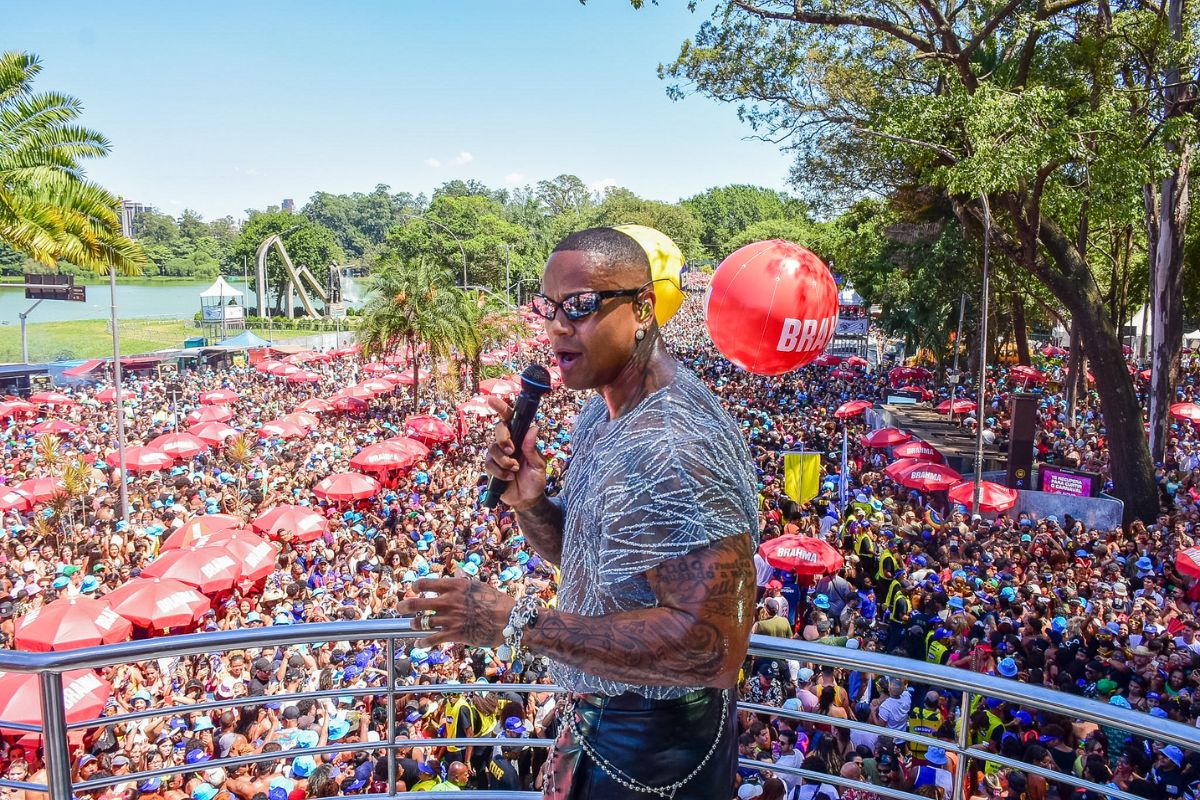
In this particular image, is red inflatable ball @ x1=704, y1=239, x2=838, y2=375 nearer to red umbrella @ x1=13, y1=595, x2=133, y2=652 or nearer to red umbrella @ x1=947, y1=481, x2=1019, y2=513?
red umbrella @ x1=13, y1=595, x2=133, y2=652

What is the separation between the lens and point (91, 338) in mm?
61938

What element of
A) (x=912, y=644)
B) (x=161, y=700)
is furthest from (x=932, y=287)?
(x=161, y=700)

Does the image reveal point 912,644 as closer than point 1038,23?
Yes

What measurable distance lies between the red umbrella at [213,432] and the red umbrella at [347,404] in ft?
14.4

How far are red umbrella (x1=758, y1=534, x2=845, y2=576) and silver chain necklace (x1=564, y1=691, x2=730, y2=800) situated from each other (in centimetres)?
741

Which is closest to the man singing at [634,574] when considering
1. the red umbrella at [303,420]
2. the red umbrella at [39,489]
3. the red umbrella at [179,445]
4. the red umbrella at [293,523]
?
the red umbrella at [293,523]

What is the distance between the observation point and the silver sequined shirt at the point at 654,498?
1423 millimetres

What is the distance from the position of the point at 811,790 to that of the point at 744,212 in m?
122

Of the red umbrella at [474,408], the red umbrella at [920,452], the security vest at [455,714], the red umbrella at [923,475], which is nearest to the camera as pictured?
the security vest at [455,714]

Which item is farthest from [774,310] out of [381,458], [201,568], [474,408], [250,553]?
[474,408]

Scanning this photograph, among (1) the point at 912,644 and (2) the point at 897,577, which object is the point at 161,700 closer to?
(1) the point at 912,644

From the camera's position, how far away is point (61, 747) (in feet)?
6.16

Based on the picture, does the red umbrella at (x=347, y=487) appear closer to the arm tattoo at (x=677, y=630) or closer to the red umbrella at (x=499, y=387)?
the red umbrella at (x=499, y=387)

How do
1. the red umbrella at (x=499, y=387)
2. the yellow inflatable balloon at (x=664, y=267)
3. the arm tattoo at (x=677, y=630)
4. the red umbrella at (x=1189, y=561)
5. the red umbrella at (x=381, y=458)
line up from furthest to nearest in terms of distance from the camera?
the red umbrella at (x=499, y=387) < the red umbrella at (x=381, y=458) < the red umbrella at (x=1189, y=561) < the yellow inflatable balloon at (x=664, y=267) < the arm tattoo at (x=677, y=630)
